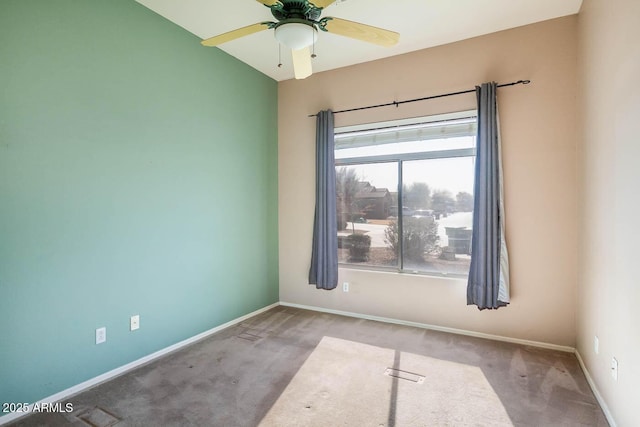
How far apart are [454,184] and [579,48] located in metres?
1.50

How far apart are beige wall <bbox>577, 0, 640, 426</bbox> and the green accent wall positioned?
320 centimetres

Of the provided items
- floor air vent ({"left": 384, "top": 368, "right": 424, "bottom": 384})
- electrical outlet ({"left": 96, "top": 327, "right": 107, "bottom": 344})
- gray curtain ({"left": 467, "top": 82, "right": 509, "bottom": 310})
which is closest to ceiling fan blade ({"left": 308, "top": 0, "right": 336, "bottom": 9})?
gray curtain ({"left": 467, "top": 82, "right": 509, "bottom": 310})

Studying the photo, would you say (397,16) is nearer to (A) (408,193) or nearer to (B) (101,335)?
(A) (408,193)

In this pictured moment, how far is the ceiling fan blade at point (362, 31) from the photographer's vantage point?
193 cm

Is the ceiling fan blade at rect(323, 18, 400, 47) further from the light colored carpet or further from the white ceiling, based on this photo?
the light colored carpet

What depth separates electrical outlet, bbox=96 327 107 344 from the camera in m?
2.39

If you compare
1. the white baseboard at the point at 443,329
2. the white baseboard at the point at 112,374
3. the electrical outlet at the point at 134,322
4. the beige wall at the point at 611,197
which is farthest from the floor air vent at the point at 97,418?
the beige wall at the point at 611,197

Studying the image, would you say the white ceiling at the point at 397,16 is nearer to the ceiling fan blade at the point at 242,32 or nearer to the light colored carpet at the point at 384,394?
the ceiling fan blade at the point at 242,32

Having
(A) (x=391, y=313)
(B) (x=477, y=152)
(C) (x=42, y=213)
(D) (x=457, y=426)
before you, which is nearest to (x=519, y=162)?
(B) (x=477, y=152)

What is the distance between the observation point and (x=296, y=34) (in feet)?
6.09

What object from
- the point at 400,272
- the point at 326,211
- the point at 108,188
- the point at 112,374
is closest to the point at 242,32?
the point at 108,188

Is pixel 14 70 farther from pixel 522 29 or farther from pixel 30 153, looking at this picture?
pixel 522 29

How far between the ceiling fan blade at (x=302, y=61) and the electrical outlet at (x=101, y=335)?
7.94ft

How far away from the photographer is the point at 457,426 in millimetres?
1905
